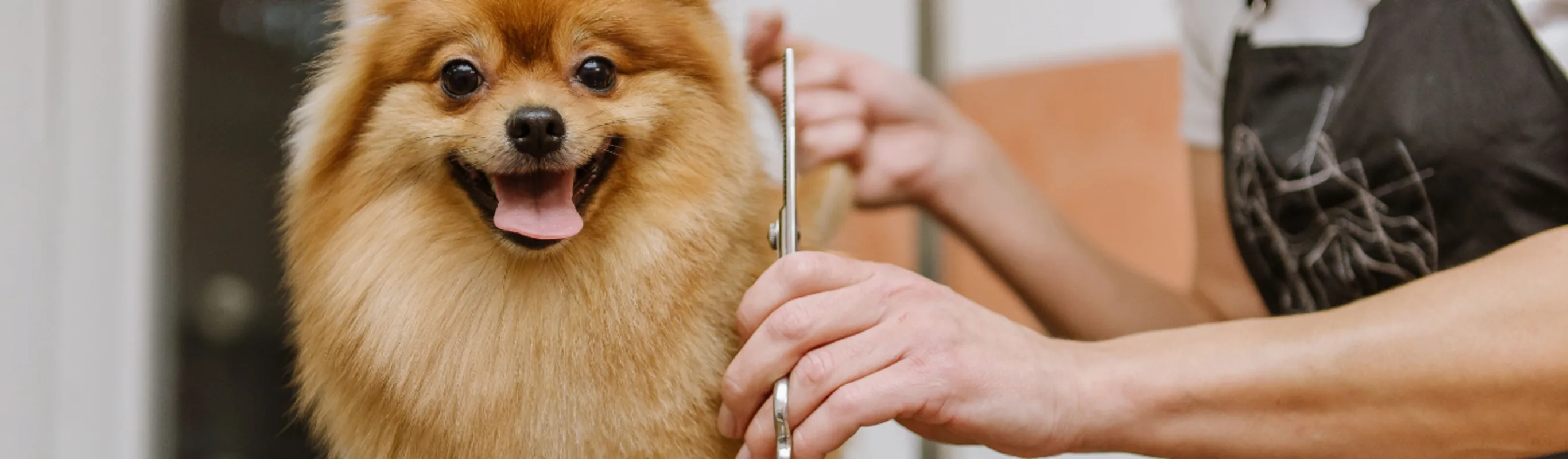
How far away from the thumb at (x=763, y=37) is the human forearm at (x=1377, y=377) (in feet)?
0.99

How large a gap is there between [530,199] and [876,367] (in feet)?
0.66

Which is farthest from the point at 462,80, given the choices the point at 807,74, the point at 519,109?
the point at 807,74

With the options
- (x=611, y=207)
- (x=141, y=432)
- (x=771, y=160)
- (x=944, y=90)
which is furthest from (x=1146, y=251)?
(x=141, y=432)

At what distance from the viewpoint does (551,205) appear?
0.51m

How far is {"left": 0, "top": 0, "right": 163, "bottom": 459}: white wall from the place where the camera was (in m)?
0.52

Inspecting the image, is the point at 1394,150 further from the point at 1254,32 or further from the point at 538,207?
the point at 538,207

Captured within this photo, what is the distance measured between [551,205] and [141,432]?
0.29 m

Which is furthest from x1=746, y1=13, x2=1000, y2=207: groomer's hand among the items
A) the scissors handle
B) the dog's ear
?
the dog's ear

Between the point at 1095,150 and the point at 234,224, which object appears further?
the point at 1095,150

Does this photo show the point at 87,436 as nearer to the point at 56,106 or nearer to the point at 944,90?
the point at 56,106

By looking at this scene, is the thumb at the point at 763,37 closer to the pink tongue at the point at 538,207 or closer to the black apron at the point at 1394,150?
the pink tongue at the point at 538,207

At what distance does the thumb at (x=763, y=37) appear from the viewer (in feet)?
2.29

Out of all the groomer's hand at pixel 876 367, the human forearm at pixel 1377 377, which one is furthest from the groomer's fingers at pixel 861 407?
the human forearm at pixel 1377 377

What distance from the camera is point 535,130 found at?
18.9 inches
